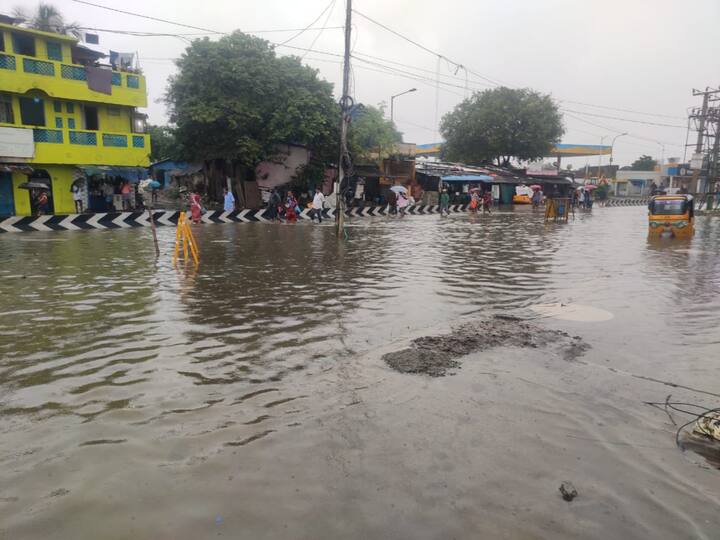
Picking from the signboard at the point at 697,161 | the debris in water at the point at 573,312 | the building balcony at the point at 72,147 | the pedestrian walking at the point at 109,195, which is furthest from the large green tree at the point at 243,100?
the signboard at the point at 697,161

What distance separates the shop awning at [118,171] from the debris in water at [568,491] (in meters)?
30.1

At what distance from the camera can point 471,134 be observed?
5534 centimetres

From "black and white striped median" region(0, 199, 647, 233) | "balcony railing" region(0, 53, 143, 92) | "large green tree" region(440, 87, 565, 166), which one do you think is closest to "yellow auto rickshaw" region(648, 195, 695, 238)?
"black and white striped median" region(0, 199, 647, 233)

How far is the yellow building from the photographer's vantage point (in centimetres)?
2512

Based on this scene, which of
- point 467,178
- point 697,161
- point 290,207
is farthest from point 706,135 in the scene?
point 290,207

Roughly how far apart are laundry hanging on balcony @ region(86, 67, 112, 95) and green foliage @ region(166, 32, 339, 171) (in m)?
3.52

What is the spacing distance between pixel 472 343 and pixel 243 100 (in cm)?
2591

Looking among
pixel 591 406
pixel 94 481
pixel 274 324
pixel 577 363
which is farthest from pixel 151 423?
pixel 577 363

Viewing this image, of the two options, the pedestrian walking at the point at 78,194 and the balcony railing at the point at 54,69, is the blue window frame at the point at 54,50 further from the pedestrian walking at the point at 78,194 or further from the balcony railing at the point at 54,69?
the pedestrian walking at the point at 78,194

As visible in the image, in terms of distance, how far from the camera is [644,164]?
316 feet

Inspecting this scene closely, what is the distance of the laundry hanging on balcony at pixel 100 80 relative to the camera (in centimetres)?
2725

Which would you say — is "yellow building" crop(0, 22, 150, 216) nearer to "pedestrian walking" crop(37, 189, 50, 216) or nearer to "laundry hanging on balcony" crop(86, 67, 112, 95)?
"laundry hanging on balcony" crop(86, 67, 112, 95)

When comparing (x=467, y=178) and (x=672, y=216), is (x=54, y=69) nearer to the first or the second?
(x=672, y=216)

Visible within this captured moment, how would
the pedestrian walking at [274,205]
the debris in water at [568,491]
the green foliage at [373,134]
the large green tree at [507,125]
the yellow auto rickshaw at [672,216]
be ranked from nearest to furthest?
1. the debris in water at [568,491]
2. the yellow auto rickshaw at [672,216]
3. the pedestrian walking at [274,205]
4. the green foliage at [373,134]
5. the large green tree at [507,125]
